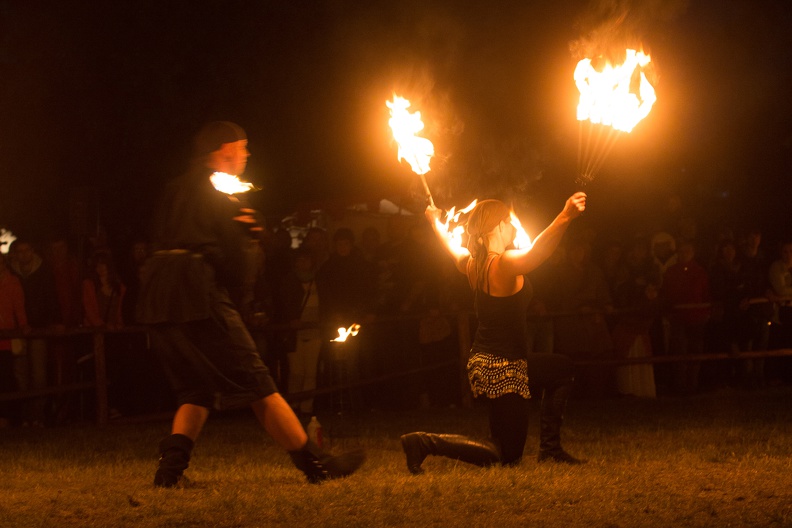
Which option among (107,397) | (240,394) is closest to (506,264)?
(240,394)

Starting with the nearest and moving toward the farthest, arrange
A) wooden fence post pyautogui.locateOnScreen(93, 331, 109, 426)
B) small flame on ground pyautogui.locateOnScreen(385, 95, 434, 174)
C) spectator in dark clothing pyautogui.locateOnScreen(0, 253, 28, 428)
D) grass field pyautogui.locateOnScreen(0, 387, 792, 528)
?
grass field pyautogui.locateOnScreen(0, 387, 792, 528) < small flame on ground pyautogui.locateOnScreen(385, 95, 434, 174) < wooden fence post pyautogui.locateOnScreen(93, 331, 109, 426) < spectator in dark clothing pyautogui.locateOnScreen(0, 253, 28, 428)

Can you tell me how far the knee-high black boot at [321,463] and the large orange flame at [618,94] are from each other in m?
2.59

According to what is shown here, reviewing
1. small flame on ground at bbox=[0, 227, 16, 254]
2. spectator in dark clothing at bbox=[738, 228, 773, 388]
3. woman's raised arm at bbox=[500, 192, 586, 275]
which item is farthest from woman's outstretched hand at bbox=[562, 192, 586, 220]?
small flame on ground at bbox=[0, 227, 16, 254]

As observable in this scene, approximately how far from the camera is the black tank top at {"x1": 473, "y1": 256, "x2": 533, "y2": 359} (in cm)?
698

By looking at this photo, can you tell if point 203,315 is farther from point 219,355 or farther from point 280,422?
point 280,422

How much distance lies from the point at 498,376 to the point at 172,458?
205 centimetres

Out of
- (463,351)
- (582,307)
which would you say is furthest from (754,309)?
(463,351)

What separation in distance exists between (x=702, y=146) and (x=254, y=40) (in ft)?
22.9

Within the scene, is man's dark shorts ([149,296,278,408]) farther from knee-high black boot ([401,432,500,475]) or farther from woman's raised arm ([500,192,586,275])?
woman's raised arm ([500,192,586,275])

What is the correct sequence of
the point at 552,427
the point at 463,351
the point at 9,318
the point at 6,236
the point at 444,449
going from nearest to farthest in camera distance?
the point at 444,449
the point at 552,427
the point at 9,318
the point at 463,351
the point at 6,236

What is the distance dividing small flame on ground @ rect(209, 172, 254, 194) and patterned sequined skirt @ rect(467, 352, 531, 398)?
6.12ft

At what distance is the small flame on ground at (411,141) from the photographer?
7742 millimetres

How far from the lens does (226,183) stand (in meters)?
6.60

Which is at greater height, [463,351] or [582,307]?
[582,307]
